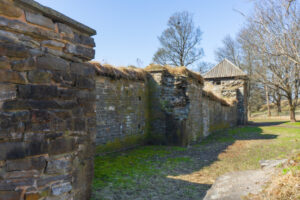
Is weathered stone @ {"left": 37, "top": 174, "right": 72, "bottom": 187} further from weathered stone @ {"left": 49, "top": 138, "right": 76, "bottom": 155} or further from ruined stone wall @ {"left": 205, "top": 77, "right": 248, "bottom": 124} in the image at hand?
ruined stone wall @ {"left": 205, "top": 77, "right": 248, "bottom": 124}

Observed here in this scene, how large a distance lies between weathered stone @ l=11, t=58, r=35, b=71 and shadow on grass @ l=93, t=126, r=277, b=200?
2.53m

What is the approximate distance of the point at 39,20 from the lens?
284 cm

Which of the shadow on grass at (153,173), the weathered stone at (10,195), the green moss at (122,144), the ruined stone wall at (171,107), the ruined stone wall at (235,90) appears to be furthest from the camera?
the ruined stone wall at (235,90)

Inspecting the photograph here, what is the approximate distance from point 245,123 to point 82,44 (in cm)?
2133

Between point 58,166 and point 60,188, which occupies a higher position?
point 58,166

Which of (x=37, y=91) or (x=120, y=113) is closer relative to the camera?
(x=37, y=91)

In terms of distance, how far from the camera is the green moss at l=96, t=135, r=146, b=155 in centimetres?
759

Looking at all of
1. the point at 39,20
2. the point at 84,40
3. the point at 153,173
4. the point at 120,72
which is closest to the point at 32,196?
the point at 39,20

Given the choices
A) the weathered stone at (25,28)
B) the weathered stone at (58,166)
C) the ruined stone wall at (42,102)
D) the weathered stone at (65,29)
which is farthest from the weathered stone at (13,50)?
the weathered stone at (58,166)

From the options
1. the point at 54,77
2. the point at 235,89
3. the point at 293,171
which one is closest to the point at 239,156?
the point at 293,171

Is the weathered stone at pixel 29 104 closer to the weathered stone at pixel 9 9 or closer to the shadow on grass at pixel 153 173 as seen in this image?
the weathered stone at pixel 9 9

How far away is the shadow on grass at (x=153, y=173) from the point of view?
458cm

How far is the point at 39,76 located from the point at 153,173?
3.92 meters

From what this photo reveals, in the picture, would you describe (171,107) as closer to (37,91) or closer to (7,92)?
(37,91)
